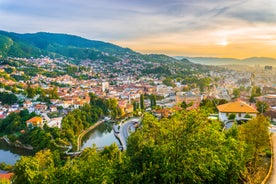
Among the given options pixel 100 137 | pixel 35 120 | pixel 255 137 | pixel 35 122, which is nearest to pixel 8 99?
pixel 35 120

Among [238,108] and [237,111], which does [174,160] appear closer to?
[237,111]

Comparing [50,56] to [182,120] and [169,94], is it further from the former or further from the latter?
[182,120]

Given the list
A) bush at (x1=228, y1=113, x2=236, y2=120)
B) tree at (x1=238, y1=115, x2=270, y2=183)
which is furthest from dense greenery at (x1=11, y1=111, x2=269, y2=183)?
bush at (x1=228, y1=113, x2=236, y2=120)

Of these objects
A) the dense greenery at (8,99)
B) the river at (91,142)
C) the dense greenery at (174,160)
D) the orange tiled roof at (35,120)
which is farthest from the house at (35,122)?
the dense greenery at (174,160)

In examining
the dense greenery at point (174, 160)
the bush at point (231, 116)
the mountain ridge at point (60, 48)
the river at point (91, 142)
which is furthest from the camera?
the mountain ridge at point (60, 48)

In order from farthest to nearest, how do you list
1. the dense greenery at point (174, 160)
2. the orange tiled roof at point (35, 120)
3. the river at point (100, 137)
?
the orange tiled roof at point (35, 120) → the river at point (100, 137) → the dense greenery at point (174, 160)

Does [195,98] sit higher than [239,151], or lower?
lower

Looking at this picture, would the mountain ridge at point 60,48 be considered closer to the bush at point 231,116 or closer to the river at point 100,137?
the river at point 100,137

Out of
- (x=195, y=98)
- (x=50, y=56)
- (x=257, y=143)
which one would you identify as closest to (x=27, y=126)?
(x=257, y=143)

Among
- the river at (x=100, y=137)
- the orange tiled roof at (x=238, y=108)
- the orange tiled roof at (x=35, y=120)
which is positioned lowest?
the river at (x=100, y=137)
